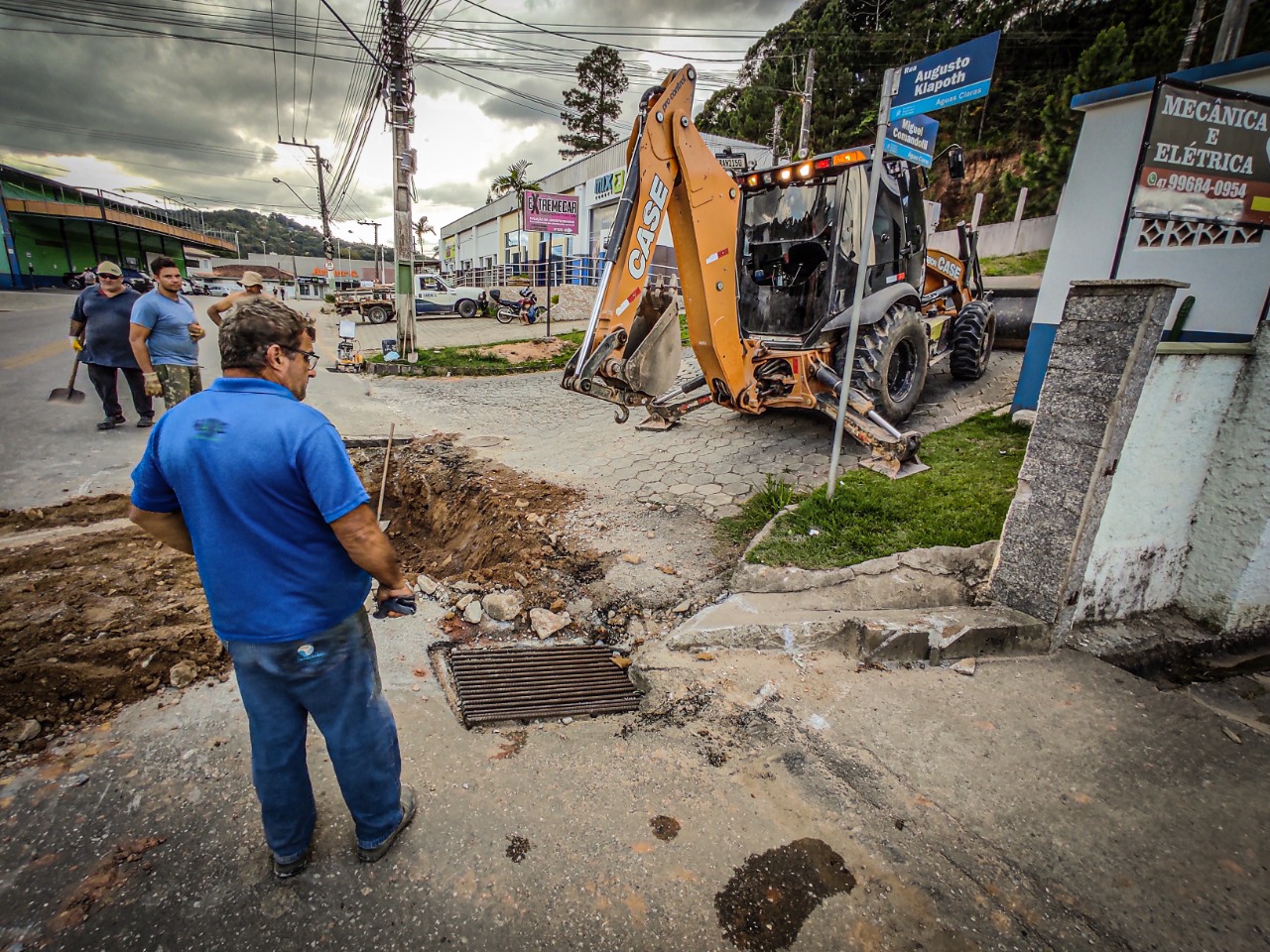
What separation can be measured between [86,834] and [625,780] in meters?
1.90

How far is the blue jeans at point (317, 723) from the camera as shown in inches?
69.0

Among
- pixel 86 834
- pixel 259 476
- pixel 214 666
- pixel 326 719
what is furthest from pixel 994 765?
pixel 214 666

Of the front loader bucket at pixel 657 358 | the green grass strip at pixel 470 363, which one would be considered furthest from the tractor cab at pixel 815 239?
the green grass strip at pixel 470 363

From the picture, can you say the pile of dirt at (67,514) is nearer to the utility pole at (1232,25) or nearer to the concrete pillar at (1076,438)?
the concrete pillar at (1076,438)

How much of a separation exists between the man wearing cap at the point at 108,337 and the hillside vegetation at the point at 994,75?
2268cm

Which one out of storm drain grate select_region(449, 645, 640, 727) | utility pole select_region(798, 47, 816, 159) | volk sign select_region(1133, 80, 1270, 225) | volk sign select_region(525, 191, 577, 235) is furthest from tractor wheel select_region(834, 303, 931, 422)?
utility pole select_region(798, 47, 816, 159)

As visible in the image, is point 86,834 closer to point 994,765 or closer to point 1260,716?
point 994,765

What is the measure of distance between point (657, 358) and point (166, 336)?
4694 millimetres

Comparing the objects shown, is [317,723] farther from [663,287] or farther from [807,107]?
[807,107]

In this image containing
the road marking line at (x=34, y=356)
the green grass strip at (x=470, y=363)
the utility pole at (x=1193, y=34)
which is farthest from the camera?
the utility pole at (x=1193, y=34)

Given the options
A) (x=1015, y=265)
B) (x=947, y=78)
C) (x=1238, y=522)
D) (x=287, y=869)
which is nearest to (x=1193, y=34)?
(x=1015, y=265)

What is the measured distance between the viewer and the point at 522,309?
18875mm

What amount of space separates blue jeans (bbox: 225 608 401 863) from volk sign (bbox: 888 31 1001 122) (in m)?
4.39

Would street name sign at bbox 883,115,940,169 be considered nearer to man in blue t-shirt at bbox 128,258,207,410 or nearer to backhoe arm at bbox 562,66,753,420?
backhoe arm at bbox 562,66,753,420
